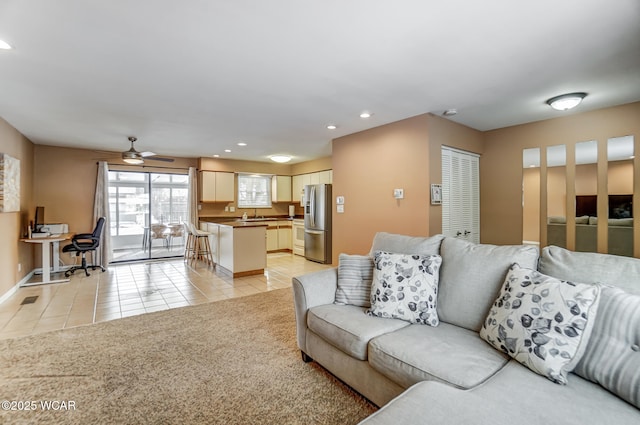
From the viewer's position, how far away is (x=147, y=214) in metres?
6.83

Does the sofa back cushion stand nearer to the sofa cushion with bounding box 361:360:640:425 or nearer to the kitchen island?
the sofa cushion with bounding box 361:360:640:425

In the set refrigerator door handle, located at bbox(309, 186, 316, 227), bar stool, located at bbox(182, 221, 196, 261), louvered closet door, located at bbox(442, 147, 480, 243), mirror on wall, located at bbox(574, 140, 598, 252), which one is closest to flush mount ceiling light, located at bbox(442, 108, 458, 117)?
louvered closet door, located at bbox(442, 147, 480, 243)

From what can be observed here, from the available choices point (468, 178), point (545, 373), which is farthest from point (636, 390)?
point (468, 178)

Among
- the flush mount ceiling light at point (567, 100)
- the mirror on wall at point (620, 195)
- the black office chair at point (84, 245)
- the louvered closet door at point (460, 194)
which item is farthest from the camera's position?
the black office chair at point (84, 245)

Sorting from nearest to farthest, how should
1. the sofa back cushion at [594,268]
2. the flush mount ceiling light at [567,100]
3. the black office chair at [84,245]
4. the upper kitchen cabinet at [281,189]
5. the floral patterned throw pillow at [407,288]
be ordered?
1. the sofa back cushion at [594,268]
2. the floral patterned throw pillow at [407,288]
3. the flush mount ceiling light at [567,100]
4. the black office chair at [84,245]
5. the upper kitchen cabinet at [281,189]

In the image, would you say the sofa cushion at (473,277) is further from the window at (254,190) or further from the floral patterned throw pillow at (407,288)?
the window at (254,190)

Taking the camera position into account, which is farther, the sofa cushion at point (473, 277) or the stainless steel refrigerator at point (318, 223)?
the stainless steel refrigerator at point (318, 223)

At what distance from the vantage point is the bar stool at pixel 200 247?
237 inches

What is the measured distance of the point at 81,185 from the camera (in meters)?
5.99

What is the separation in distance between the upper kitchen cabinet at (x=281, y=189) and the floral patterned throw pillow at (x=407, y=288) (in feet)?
20.6

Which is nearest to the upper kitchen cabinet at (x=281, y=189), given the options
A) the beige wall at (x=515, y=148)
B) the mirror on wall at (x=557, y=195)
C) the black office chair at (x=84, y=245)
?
the black office chair at (x=84, y=245)

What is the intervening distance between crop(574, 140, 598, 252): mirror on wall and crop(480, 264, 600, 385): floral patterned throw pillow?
325 centimetres

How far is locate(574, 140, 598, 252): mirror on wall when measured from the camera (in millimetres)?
3828

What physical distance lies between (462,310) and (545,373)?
2.00 feet
